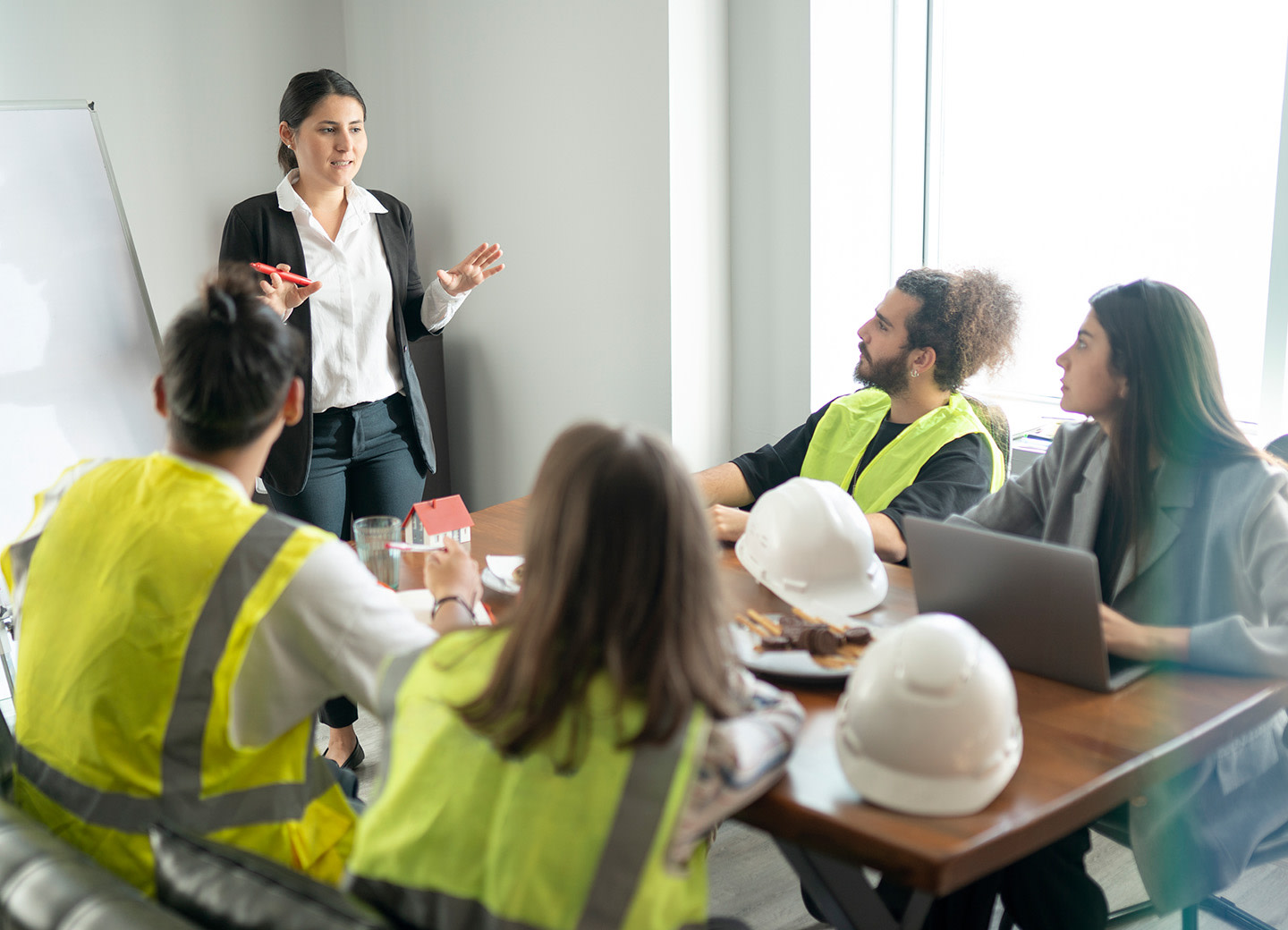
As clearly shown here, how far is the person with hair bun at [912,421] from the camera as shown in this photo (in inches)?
88.8

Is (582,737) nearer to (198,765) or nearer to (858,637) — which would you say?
(198,765)

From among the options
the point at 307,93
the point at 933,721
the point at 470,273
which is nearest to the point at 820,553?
the point at 933,721

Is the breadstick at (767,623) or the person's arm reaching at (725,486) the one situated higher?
the breadstick at (767,623)

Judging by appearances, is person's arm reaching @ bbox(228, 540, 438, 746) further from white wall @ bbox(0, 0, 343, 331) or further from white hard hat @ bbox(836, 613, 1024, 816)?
white wall @ bbox(0, 0, 343, 331)

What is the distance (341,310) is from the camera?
2.77 meters

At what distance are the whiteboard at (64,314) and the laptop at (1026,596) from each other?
76.9 inches

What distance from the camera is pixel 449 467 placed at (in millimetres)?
4113

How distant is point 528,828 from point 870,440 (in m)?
1.62

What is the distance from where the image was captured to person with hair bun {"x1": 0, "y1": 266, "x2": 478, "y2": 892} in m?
1.18

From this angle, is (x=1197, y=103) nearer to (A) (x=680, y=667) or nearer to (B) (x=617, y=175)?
(B) (x=617, y=175)

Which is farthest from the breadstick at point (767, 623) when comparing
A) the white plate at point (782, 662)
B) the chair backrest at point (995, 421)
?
the chair backrest at point (995, 421)

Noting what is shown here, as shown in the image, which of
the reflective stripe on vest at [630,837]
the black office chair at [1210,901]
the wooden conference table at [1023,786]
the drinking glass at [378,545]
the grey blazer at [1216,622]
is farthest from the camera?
the drinking glass at [378,545]

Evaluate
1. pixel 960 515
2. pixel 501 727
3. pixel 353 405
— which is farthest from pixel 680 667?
pixel 353 405

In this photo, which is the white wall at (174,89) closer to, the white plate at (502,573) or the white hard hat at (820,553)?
the white plate at (502,573)
